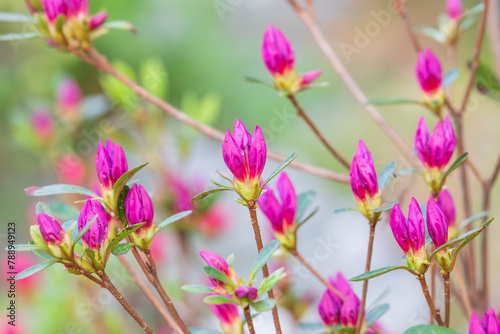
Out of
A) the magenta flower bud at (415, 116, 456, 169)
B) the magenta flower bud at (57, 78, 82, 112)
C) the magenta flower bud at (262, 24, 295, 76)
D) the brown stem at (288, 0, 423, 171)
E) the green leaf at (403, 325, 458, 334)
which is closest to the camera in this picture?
the green leaf at (403, 325, 458, 334)

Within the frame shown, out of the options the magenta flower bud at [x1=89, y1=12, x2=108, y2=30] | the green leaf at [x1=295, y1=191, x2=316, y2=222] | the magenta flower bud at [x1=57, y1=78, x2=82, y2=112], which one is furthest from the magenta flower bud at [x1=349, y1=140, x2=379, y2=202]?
the magenta flower bud at [x1=57, y1=78, x2=82, y2=112]

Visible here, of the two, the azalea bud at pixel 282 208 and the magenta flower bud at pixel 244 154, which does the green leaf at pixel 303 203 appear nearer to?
the azalea bud at pixel 282 208

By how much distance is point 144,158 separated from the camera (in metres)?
1.37

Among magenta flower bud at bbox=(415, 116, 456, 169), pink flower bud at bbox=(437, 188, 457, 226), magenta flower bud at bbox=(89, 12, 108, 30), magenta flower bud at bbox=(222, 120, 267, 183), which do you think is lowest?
pink flower bud at bbox=(437, 188, 457, 226)

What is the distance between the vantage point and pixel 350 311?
550 millimetres

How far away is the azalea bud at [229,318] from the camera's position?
551mm

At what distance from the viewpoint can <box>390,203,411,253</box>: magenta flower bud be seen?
0.47 m

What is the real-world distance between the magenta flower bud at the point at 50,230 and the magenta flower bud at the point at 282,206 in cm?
21

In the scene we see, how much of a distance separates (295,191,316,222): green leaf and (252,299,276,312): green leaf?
0.56ft

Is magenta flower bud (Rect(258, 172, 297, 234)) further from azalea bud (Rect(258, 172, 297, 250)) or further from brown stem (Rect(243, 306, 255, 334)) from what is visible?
brown stem (Rect(243, 306, 255, 334))

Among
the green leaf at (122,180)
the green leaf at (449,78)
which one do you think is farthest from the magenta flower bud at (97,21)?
the green leaf at (449,78)

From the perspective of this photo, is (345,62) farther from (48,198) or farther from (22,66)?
(48,198)

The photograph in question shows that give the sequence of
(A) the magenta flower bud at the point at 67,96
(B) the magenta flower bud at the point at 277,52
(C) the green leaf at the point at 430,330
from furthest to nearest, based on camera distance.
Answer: (A) the magenta flower bud at the point at 67,96 → (B) the magenta flower bud at the point at 277,52 → (C) the green leaf at the point at 430,330

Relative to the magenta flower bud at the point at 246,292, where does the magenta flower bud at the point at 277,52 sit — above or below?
above
